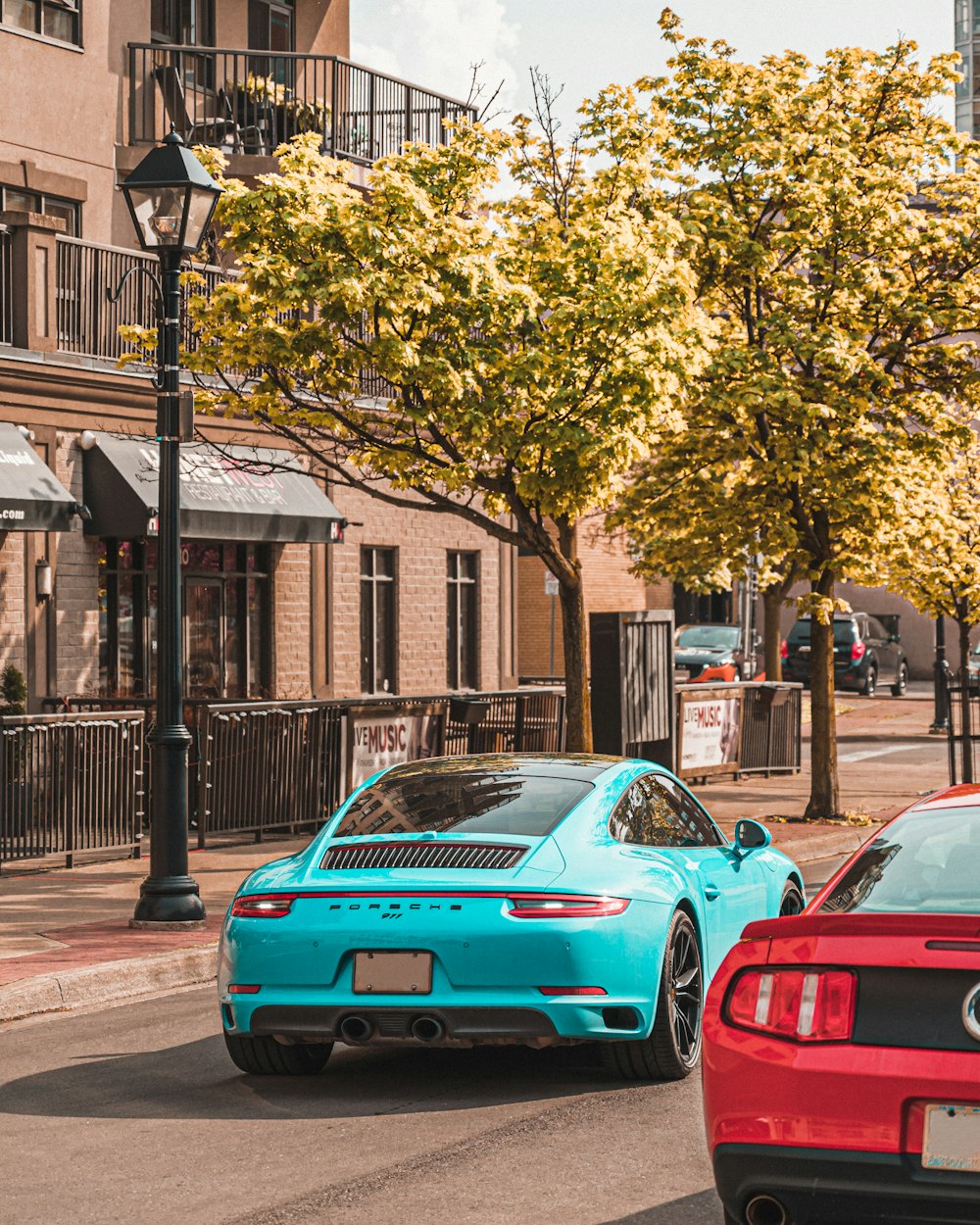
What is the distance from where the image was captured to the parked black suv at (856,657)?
4241 cm

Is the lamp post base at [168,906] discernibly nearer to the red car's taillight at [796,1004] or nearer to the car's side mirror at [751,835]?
the car's side mirror at [751,835]

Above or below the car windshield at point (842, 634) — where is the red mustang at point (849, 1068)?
below

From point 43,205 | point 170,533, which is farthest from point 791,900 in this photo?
point 43,205

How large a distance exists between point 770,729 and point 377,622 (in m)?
5.52

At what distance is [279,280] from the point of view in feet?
43.8

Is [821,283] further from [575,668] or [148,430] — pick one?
[148,430]

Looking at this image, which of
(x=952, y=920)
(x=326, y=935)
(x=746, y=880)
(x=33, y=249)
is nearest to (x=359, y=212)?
(x=33, y=249)

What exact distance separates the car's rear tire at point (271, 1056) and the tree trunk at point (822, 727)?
11.2m

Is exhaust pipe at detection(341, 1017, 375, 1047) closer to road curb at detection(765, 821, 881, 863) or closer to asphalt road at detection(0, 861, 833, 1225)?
asphalt road at detection(0, 861, 833, 1225)

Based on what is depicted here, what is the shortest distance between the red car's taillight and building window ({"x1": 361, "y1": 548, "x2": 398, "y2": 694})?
1808 centimetres

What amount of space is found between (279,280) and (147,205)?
1.68m

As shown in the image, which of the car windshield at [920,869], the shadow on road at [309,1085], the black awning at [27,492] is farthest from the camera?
the black awning at [27,492]

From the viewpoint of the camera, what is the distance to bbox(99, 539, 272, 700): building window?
62.7 feet

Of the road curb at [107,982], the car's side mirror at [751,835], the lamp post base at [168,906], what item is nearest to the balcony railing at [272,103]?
the lamp post base at [168,906]
